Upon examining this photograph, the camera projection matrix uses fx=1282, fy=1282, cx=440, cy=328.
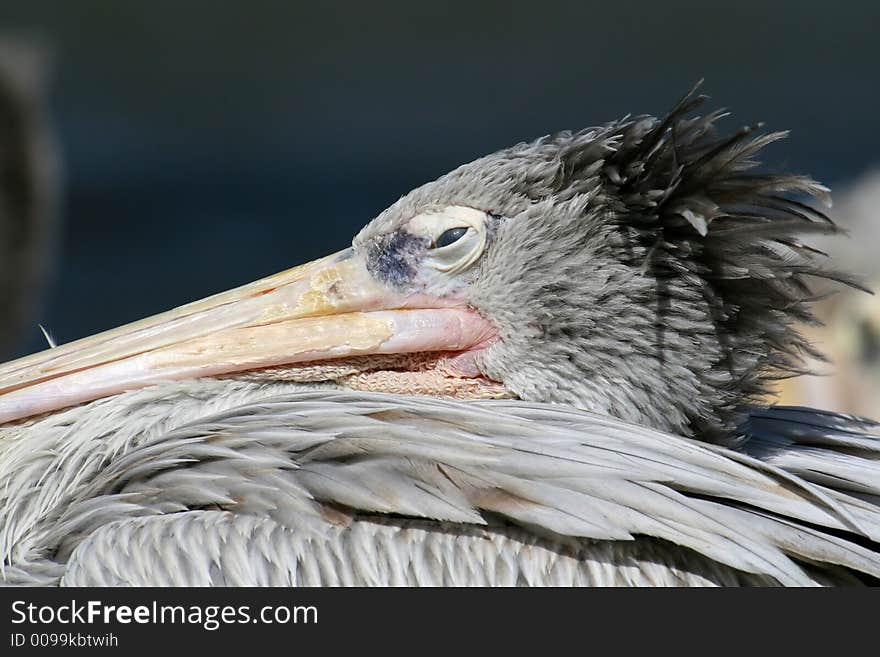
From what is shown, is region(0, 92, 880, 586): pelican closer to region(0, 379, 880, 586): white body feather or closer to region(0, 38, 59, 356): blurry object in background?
region(0, 379, 880, 586): white body feather

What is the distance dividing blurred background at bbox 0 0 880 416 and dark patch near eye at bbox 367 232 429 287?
570 centimetres

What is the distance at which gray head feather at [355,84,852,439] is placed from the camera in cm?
253

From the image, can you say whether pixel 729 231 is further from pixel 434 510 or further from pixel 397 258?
pixel 434 510

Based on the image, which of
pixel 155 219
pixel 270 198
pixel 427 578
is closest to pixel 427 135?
pixel 270 198

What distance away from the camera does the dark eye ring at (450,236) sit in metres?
2.70

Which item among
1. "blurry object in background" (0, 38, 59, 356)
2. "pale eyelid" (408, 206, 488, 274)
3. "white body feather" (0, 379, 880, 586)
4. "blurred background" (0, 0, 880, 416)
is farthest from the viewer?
"blurred background" (0, 0, 880, 416)

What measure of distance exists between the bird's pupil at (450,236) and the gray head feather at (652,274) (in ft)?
0.28

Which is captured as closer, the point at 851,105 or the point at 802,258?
the point at 802,258

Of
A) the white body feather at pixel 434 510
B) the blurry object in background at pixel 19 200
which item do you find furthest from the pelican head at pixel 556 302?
the blurry object in background at pixel 19 200

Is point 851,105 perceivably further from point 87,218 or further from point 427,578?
point 427,578

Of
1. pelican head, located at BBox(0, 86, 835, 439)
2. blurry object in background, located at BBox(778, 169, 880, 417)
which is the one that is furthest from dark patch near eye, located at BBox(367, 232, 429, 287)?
blurry object in background, located at BBox(778, 169, 880, 417)

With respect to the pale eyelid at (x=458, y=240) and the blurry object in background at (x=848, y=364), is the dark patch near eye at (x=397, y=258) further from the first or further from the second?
the blurry object in background at (x=848, y=364)

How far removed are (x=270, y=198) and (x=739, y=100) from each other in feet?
10.5

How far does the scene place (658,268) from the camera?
2553 millimetres
